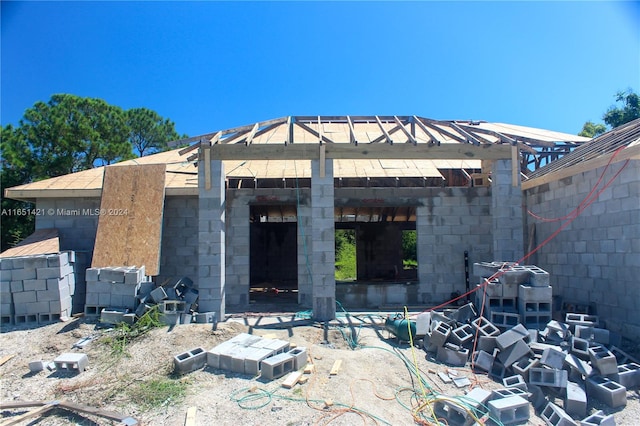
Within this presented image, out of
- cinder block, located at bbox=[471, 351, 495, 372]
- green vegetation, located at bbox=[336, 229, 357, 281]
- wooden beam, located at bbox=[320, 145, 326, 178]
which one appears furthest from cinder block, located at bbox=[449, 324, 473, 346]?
green vegetation, located at bbox=[336, 229, 357, 281]

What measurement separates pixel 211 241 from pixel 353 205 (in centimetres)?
430

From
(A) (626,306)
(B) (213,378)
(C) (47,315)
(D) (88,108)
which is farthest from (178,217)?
(D) (88,108)

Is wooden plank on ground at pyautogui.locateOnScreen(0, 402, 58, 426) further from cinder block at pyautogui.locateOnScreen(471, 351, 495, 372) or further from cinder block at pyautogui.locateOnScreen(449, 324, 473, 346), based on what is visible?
cinder block at pyautogui.locateOnScreen(471, 351, 495, 372)

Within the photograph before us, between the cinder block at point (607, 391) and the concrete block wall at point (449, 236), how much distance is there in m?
5.16

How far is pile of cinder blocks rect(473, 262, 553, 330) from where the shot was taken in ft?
24.7

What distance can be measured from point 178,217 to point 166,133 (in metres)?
24.2

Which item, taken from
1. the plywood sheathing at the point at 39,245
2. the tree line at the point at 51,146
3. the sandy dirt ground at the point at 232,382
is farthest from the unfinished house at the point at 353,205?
the tree line at the point at 51,146

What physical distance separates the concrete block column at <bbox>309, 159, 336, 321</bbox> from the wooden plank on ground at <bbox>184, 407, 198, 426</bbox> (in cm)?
412

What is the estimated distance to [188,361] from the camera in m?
6.27

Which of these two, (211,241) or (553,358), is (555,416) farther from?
(211,241)

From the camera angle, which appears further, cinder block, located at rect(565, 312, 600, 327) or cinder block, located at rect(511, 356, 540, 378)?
cinder block, located at rect(565, 312, 600, 327)

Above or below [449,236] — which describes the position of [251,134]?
above

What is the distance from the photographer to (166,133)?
33.0 meters

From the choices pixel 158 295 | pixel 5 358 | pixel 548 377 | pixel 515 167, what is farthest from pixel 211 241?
pixel 515 167
